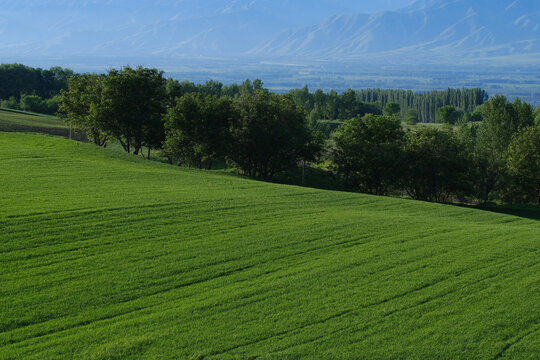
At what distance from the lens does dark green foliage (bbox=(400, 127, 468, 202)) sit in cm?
5459

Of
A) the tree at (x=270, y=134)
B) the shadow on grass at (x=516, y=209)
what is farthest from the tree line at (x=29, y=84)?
the shadow on grass at (x=516, y=209)

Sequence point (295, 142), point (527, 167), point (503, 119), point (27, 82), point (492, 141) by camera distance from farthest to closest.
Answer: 1. point (27, 82)
2. point (503, 119)
3. point (492, 141)
4. point (295, 142)
5. point (527, 167)

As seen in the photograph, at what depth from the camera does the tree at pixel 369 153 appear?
5631 centimetres

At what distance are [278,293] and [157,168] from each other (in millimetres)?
30275

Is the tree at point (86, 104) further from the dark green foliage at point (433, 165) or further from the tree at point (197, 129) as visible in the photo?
the dark green foliage at point (433, 165)

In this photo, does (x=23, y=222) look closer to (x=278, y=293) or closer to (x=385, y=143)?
(x=278, y=293)

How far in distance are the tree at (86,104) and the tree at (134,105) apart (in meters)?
1.43

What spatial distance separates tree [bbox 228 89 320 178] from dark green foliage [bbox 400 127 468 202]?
36.5ft

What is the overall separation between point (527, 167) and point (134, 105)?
1783 inches

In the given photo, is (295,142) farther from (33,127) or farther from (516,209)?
(33,127)

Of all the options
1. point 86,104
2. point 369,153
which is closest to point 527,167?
point 369,153

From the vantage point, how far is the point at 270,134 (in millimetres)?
59906

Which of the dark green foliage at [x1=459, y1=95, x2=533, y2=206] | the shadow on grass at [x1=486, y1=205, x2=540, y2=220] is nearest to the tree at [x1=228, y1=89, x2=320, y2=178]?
the dark green foliage at [x1=459, y1=95, x2=533, y2=206]

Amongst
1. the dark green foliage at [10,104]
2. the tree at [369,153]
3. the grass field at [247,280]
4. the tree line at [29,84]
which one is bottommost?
the grass field at [247,280]
